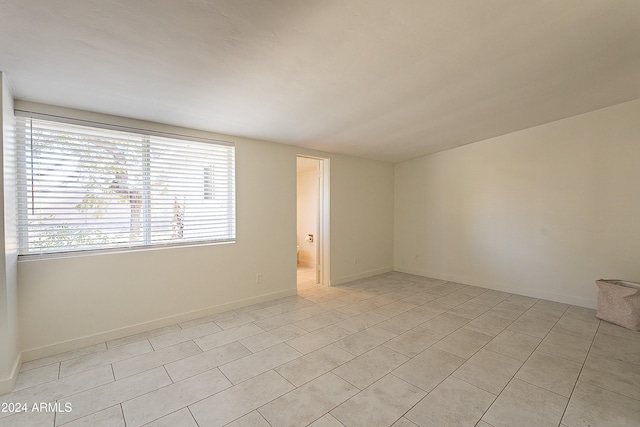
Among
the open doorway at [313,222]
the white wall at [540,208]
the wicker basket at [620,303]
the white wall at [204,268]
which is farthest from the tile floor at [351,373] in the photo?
the open doorway at [313,222]

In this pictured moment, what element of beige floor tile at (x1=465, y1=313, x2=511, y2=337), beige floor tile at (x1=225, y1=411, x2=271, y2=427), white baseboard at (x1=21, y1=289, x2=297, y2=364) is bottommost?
beige floor tile at (x1=465, y1=313, x2=511, y2=337)

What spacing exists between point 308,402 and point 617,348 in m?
3.09

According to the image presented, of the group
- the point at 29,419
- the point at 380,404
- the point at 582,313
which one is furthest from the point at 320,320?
the point at 582,313

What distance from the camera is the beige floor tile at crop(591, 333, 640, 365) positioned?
245 cm

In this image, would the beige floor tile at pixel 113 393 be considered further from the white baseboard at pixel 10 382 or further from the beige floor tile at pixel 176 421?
the white baseboard at pixel 10 382

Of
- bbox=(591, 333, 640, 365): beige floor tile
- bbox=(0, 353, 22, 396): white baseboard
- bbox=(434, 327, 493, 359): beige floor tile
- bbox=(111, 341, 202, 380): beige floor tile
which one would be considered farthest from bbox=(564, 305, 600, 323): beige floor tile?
bbox=(0, 353, 22, 396): white baseboard

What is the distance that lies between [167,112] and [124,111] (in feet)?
1.30

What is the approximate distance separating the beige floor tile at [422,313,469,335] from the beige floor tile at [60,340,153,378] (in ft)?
9.79

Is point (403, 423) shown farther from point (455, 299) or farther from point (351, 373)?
point (455, 299)

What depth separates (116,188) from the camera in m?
2.82

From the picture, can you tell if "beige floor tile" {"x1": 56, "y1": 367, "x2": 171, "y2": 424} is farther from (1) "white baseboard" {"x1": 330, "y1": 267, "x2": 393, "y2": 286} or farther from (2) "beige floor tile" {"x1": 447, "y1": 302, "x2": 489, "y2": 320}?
(2) "beige floor tile" {"x1": 447, "y1": 302, "x2": 489, "y2": 320}

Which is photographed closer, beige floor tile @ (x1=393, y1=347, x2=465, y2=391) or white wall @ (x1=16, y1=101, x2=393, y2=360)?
beige floor tile @ (x1=393, y1=347, x2=465, y2=391)

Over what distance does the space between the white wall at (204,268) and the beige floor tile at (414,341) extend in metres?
1.93

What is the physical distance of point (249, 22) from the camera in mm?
1605
